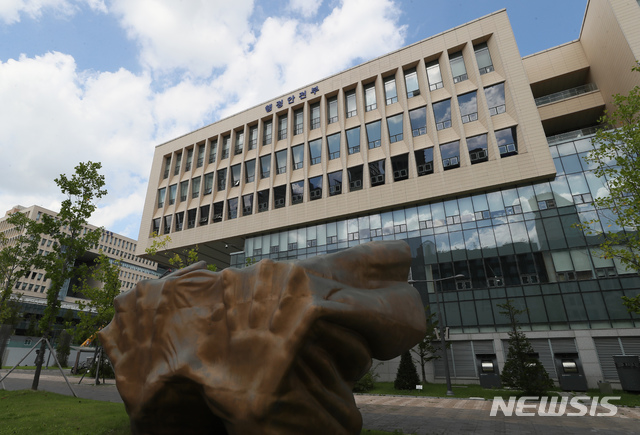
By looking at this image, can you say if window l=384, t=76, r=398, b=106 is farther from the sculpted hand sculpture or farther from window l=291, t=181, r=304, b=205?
the sculpted hand sculpture

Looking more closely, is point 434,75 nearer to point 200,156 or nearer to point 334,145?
point 334,145

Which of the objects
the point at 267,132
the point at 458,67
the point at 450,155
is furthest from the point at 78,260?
the point at 458,67

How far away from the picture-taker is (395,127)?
109ft

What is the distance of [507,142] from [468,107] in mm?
4744

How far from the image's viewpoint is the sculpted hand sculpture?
5.53 meters

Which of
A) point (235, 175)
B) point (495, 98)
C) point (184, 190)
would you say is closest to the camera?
point (495, 98)

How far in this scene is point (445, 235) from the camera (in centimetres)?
2919

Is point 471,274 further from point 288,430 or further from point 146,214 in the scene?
point 146,214

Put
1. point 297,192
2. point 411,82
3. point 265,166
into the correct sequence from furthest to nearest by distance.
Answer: point 265,166 → point 297,192 → point 411,82

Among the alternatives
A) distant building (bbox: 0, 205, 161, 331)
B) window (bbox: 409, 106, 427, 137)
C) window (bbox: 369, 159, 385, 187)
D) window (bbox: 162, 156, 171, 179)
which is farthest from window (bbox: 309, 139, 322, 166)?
distant building (bbox: 0, 205, 161, 331)

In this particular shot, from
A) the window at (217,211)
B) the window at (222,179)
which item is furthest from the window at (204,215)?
the window at (222,179)

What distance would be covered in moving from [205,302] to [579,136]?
1250 inches

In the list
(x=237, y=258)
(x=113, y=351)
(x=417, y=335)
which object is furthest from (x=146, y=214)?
(x=417, y=335)

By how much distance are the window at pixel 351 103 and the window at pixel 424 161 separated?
8.35 meters
